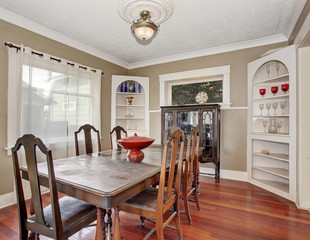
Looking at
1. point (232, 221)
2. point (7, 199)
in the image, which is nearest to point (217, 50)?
point (232, 221)

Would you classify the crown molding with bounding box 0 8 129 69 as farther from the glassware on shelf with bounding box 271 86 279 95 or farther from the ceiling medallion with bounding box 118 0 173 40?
the glassware on shelf with bounding box 271 86 279 95

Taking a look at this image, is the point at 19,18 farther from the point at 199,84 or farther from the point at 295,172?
the point at 295,172

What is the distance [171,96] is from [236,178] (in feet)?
7.56

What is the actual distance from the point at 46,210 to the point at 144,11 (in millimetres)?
2097

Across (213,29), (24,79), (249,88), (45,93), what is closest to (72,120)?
(45,93)

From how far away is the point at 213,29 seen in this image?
2.87 m

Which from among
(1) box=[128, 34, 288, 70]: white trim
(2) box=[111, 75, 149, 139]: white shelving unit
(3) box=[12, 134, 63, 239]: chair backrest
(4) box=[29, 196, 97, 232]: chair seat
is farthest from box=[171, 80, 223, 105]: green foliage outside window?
(3) box=[12, 134, 63, 239]: chair backrest

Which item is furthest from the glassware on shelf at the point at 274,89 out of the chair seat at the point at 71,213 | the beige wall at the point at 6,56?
the beige wall at the point at 6,56

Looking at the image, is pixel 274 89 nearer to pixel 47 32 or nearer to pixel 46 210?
pixel 46 210

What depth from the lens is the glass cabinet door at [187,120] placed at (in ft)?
11.5

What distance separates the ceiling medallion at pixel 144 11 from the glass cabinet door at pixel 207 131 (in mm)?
1973

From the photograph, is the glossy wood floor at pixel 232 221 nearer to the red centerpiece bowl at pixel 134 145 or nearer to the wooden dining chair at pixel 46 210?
the wooden dining chair at pixel 46 210

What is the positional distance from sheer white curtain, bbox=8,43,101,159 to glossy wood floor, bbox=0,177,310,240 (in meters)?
1.09

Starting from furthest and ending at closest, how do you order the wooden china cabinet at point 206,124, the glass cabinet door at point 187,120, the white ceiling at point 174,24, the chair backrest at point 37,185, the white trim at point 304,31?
the glass cabinet door at point 187,120
the wooden china cabinet at point 206,124
the white ceiling at point 174,24
the white trim at point 304,31
the chair backrest at point 37,185
